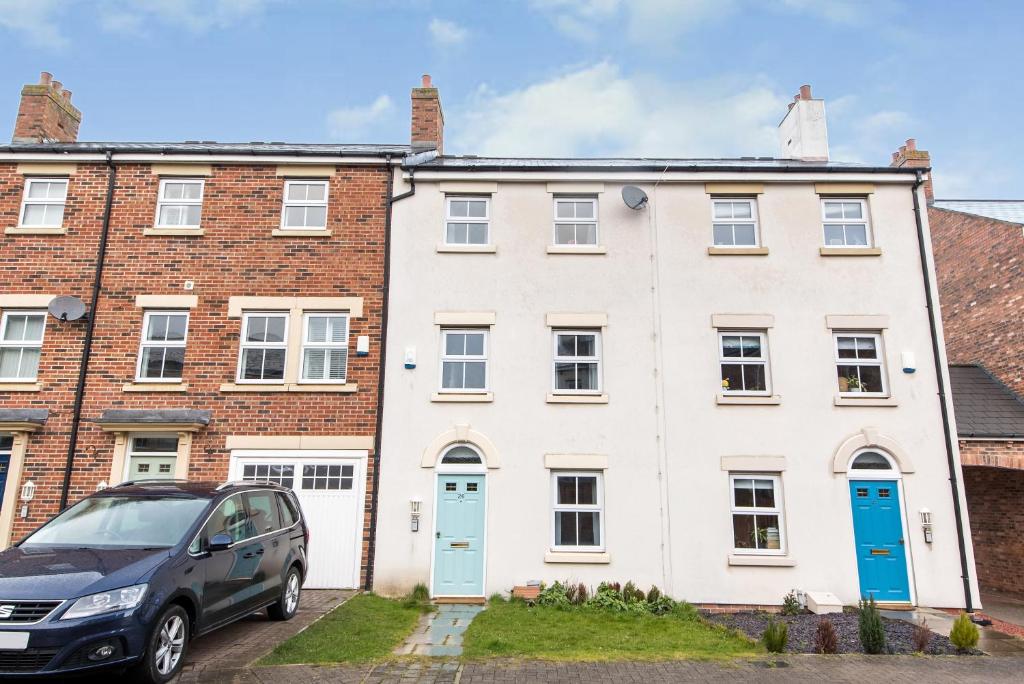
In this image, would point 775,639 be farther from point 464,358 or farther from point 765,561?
point 464,358

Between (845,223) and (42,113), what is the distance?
17487mm

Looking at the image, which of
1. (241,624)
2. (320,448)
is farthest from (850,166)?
(241,624)

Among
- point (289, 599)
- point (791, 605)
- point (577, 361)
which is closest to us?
point (289, 599)

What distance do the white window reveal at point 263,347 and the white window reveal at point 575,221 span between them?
18.7 ft

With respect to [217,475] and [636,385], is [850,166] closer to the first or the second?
[636,385]

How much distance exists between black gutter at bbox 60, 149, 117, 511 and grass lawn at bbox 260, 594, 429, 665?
584cm

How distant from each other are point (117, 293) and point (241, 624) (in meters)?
7.43

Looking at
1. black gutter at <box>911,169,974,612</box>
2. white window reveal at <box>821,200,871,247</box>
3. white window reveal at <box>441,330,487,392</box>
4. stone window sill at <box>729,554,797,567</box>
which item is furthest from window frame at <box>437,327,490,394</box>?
black gutter at <box>911,169,974,612</box>

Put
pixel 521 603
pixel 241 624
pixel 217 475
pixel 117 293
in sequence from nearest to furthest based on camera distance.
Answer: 1. pixel 241 624
2. pixel 521 603
3. pixel 217 475
4. pixel 117 293

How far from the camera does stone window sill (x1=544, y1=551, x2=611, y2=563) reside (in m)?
11.5

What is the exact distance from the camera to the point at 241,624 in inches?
340

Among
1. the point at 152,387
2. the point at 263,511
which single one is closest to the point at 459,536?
the point at 263,511

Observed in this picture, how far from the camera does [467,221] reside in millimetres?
13266

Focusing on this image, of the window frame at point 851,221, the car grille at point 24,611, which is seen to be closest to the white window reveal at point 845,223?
the window frame at point 851,221
